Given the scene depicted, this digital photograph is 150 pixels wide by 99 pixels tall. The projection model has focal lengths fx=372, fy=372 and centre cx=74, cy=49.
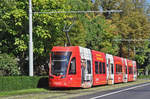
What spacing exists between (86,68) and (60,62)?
340 centimetres

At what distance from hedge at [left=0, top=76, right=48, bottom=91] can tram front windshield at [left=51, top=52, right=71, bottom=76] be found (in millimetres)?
2372

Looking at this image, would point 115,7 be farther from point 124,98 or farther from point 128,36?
point 124,98

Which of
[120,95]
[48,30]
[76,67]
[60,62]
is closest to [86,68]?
[76,67]

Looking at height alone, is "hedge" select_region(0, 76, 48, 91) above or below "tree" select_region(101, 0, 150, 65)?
below

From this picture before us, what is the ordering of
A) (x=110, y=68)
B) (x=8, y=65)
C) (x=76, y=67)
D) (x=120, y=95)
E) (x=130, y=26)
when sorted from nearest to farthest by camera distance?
(x=120, y=95) → (x=76, y=67) → (x=8, y=65) → (x=110, y=68) → (x=130, y=26)

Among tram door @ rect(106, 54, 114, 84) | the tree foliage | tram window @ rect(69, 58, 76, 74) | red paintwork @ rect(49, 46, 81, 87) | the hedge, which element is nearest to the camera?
the hedge

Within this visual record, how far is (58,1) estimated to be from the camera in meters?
37.7

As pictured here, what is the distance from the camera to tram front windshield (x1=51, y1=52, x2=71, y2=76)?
89.6 feet

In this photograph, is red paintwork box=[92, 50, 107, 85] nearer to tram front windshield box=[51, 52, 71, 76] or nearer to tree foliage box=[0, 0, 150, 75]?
tree foliage box=[0, 0, 150, 75]

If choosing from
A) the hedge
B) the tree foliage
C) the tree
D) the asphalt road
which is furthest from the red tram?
the tree

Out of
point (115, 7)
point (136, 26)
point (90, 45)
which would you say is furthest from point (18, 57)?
point (115, 7)

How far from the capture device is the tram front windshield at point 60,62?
27297 millimetres

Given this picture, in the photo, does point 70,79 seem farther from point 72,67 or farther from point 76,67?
point 76,67

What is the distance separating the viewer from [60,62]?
2742 cm
